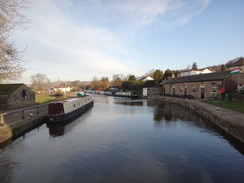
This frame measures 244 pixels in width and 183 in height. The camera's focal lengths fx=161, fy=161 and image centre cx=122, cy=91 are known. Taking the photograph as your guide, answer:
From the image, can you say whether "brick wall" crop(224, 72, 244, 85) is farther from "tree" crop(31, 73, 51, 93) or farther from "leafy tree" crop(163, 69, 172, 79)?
"tree" crop(31, 73, 51, 93)

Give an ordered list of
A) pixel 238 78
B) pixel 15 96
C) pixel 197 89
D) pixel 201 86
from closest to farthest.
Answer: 1. pixel 15 96
2. pixel 238 78
3. pixel 201 86
4. pixel 197 89

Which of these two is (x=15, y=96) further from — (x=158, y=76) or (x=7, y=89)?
(x=158, y=76)

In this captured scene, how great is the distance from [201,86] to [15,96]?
93.3ft

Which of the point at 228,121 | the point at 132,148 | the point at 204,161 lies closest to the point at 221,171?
the point at 204,161

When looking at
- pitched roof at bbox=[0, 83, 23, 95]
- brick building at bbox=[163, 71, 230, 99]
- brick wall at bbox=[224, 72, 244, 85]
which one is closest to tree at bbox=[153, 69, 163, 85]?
brick building at bbox=[163, 71, 230, 99]

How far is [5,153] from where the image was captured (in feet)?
26.8

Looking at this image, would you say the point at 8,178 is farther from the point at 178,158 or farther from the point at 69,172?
the point at 178,158

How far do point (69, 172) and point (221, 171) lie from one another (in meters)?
6.08

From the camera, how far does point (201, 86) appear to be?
94.2ft

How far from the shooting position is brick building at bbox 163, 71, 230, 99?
25719 millimetres

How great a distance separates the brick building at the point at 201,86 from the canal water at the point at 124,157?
54.4 ft

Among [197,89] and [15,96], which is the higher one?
[197,89]

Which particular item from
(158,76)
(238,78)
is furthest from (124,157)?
(158,76)

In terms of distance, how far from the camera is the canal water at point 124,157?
609 centimetres
